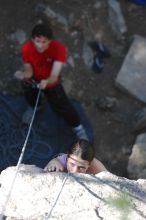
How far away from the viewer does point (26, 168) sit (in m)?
2.76

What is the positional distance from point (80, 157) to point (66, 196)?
97 centimetres

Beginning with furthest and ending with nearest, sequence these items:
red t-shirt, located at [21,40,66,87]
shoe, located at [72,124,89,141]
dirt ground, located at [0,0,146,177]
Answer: dirt ground, located at [0,0,146,177] → shoe, located at [72,124,89,141] → red t-shirt, located at [21,40,66,87]

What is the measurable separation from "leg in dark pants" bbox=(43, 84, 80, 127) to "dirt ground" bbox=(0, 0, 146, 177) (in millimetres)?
378

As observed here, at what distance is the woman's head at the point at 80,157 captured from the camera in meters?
→ 3.38

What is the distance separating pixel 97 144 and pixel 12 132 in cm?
84

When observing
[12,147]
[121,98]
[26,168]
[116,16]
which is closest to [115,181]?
[26,168]

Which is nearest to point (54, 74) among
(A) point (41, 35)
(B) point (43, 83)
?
(B) point (43, 83)

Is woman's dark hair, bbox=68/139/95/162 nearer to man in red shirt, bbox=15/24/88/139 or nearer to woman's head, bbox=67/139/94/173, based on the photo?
woman's head, bbox=67/139/94/173

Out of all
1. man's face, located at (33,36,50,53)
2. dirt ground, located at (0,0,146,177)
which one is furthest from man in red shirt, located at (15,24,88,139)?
dirt ground, located at (0,0,146,177)

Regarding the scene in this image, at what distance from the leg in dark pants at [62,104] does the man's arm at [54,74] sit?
248 millimetres

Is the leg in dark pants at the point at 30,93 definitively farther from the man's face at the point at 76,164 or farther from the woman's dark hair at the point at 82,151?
the man's face at the point at 76,164

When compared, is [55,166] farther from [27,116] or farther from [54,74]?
[27,116]

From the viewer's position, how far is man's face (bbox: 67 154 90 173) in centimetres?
337

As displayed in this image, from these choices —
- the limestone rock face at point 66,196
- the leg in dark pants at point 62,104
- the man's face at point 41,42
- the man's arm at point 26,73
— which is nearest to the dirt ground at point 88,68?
the leg in dark pants at point 62,104
